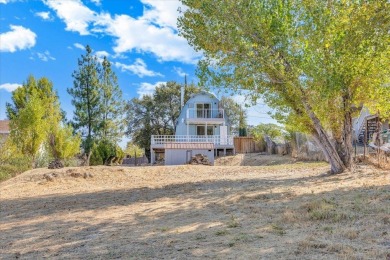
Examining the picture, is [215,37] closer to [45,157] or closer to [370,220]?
[370,220]

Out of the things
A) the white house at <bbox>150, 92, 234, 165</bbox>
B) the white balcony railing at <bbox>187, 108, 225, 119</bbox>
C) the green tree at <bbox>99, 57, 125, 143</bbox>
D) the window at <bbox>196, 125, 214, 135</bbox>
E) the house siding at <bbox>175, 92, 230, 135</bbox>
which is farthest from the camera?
the window at <bbox>196, 125, 214, 135</bbox>

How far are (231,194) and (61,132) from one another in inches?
603

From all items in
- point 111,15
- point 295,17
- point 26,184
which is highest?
point 111,15

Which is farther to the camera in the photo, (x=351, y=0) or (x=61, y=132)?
(x=61, y=132)

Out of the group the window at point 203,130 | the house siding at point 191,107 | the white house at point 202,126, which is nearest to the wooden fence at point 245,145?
the white house at point 202,126

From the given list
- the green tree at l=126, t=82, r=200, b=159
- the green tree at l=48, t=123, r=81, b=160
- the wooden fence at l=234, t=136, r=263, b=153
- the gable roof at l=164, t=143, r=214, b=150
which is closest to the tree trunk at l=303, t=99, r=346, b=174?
the gable roof at l=164, t=143, r=214, b=150

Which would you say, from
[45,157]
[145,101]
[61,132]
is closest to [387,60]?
[61,132]

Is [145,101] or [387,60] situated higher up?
[145,101]

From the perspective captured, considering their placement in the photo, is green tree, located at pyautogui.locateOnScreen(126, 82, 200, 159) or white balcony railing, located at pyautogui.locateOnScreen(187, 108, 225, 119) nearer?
white balcony railing, located at pyautogui.locateOnScreen(187, 108, 225, 119)

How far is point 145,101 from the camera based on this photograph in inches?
1446

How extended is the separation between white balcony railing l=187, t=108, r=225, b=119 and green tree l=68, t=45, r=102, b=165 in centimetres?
815

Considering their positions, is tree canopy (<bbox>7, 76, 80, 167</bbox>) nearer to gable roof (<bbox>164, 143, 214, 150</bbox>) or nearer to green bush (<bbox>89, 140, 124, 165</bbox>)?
green bush (<bbox>89, 140, 124, 165</bbox>)

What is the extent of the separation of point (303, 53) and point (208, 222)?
6.13 metres

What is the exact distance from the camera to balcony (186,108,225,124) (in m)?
30.9
